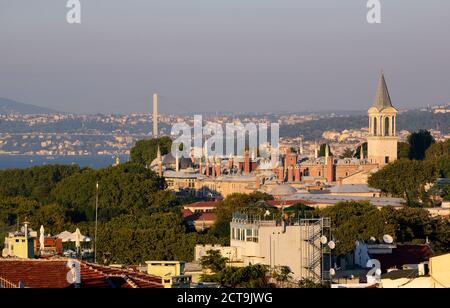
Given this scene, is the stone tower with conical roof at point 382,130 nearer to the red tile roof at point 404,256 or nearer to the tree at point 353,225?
the tree at point 353,225

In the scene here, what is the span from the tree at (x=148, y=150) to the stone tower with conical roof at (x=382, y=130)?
70.3 feet

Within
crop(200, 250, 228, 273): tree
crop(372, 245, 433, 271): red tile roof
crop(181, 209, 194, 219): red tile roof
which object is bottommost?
crop(372, 245, 433, 271): red tile roof

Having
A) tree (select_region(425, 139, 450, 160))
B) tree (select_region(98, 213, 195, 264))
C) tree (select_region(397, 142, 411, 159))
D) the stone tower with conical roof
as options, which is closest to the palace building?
the stone tower with conical roof

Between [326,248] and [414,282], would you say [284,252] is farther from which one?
[414,282]

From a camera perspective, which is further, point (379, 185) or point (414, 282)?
point (379, 185)

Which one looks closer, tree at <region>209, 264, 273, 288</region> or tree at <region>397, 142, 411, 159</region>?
tree at <region>209, 264, 273, 288</region>

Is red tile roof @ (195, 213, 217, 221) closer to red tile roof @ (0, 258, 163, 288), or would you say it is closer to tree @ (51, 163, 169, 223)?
tree @ (51, 163, 169, 223)

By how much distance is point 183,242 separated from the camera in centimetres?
5984

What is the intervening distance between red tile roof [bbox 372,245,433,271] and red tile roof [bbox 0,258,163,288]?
20.2 m

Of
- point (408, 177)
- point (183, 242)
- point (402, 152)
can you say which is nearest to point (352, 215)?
point (183, 242)

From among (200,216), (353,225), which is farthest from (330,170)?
(353,225)

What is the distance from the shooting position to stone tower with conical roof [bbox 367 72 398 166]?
128 m

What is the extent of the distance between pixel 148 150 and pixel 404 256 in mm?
100427
